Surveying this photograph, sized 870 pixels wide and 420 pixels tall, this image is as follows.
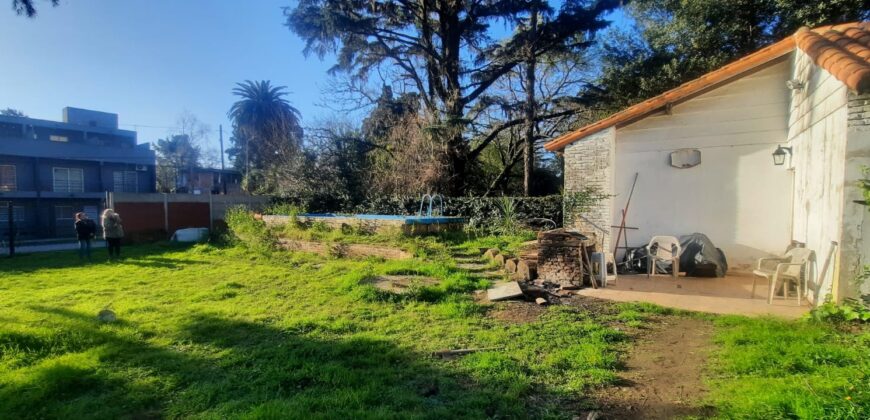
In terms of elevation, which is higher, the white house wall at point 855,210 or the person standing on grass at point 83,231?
the white house wall at point 855,210

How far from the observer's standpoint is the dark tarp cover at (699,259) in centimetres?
725

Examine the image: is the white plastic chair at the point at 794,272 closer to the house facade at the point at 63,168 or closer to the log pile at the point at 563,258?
the log pile at the point at 563,258

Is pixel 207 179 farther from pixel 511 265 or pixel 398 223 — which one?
pixel 511 265

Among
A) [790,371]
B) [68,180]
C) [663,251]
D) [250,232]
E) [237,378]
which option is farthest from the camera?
[68,180]

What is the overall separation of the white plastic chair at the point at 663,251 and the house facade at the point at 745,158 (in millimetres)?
571

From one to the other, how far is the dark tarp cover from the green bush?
405 inches

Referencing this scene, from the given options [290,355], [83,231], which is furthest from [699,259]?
[83,231]

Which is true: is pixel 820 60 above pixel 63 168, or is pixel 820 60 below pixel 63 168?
below

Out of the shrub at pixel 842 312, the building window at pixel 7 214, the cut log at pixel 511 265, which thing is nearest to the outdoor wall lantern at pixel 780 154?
the shrub at pixel 842 312

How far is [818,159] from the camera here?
5316 mm

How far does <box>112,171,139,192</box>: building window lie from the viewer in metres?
30.4

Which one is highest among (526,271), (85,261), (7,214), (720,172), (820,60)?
(820,60)

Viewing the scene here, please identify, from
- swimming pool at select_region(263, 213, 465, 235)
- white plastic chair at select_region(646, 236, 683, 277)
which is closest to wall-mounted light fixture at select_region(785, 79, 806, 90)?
white plastic chair at select_region(646, 236, 683, 277)

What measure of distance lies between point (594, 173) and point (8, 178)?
35.3m
